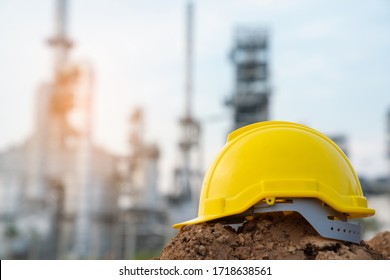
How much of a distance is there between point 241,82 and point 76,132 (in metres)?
8.11

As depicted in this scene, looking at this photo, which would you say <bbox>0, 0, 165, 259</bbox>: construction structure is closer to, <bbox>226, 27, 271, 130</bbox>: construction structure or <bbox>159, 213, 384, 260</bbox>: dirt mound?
<bbox>226, 27, 271, 130</bbox>: construction structure

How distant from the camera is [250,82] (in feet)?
80.9

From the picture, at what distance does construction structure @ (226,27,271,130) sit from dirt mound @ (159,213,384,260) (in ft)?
71.8

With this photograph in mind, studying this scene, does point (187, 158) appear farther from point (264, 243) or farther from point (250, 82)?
point (264, 243)

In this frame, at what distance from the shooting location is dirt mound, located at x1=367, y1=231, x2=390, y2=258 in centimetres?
304

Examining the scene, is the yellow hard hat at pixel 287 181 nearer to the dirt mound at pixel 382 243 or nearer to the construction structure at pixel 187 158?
the dirt mound at pixel 382 243

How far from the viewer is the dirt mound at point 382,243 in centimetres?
304

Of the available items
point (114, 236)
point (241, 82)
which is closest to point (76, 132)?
point (114, 236)

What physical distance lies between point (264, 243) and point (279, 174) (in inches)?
12.1

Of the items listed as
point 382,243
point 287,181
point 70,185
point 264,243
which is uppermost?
point 287,181

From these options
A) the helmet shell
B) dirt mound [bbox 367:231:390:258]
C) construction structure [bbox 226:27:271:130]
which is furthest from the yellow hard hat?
construction structure [bbox 226:27:271:130]

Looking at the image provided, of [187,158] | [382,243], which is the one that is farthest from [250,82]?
[382,243]
